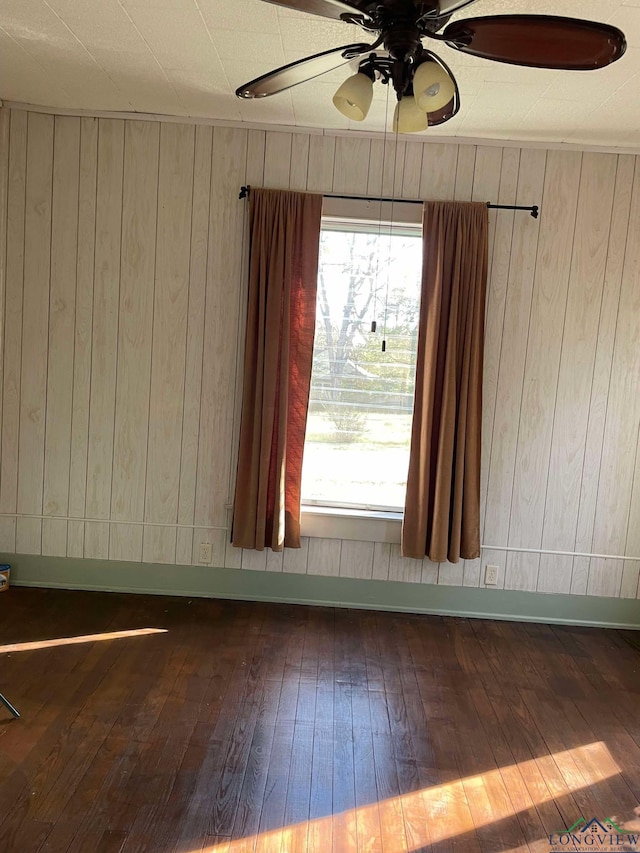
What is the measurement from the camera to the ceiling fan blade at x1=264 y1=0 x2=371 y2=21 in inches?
66.9

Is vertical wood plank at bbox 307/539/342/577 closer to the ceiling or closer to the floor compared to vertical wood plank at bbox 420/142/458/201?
closer to the floor

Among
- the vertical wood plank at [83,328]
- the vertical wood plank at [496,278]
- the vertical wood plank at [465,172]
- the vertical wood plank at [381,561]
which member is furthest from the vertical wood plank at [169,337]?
the vertical wood plank at [496,278]

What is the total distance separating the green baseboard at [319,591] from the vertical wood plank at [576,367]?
16 centimetres

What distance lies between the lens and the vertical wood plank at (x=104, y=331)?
12.8ft

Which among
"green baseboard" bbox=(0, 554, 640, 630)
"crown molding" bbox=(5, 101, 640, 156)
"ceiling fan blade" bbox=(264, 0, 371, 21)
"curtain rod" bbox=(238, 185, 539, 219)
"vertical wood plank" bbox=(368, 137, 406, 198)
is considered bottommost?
"green baseboard" bbox=(0, 554, 640, 630)

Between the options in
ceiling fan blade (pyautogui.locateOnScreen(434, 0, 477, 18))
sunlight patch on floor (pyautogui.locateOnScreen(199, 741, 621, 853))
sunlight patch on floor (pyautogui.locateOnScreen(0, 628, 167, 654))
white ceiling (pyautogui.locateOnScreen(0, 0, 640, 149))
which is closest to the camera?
ceiling fan blade (pyautogui.locateOnScreen(434, 0, 477, 18))

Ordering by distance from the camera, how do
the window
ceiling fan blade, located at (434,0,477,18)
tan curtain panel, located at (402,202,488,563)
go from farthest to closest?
1. the window
2. tan curtain panel, located at (402,202,488,563)
3. ceiling fan blade, located at (434,0,477,18)

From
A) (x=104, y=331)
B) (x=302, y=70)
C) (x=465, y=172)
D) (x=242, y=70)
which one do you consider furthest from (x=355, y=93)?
(x=104, y=331)

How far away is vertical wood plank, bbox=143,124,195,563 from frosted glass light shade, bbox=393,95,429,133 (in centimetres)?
208

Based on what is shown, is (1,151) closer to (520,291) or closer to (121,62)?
(121,62)

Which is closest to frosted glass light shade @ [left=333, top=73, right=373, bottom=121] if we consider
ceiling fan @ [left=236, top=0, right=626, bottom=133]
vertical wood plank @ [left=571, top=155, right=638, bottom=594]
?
ceiling fan @ [left=236, top=0, right=626, bottom=133]

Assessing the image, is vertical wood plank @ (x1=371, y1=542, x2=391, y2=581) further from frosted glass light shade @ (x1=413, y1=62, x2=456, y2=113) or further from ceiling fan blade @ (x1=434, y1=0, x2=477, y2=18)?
ceiling fan blade @ (x1=434, y1=0, x2=477, y2=18)

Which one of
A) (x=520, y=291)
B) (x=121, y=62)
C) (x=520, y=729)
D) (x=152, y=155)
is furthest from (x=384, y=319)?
(x=520, y=729)

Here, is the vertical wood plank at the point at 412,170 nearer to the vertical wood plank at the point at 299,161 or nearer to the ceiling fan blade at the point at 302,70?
the vertical wood plank at the point at 299,161
